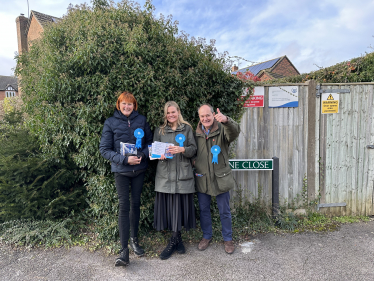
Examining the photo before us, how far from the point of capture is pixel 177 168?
3180 mm

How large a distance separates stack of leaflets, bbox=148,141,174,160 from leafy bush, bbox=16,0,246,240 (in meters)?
0.56

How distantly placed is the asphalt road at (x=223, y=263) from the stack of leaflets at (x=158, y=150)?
56.1 inches

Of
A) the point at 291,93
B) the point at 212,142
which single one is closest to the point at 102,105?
the point at 212,142

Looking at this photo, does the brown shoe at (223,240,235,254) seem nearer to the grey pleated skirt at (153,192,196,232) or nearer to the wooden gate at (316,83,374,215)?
the grey pleated skirt at (153,192,196,232)

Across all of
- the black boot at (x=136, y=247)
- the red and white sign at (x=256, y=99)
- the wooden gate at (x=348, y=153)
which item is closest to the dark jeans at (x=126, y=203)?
the black boot at (x=136, y=247)

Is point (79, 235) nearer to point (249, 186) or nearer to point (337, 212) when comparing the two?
point (249, 186)

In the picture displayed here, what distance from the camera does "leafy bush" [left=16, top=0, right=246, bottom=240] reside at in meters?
3.35

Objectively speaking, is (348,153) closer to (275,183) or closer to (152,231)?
(275,183)

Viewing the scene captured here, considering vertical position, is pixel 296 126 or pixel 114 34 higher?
pixel 114 34

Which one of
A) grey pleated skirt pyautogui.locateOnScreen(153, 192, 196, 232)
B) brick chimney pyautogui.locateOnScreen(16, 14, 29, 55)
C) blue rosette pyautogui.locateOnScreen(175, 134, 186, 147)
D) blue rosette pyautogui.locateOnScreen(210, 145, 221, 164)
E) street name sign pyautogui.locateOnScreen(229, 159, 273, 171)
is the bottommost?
grey pleated skirt pyautogui.locateOnScreen(153, 192, 196, 232)

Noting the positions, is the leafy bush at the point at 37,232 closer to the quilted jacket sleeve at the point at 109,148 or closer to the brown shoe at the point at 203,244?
the quilted jacket sleeve at the point at 109,148

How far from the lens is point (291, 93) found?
4.25 metres

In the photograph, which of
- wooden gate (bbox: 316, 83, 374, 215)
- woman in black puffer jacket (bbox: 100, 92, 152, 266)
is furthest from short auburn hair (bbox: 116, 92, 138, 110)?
wooden gate (bbox: 316, 83, 374, 215)

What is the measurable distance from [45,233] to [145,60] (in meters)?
3.04
